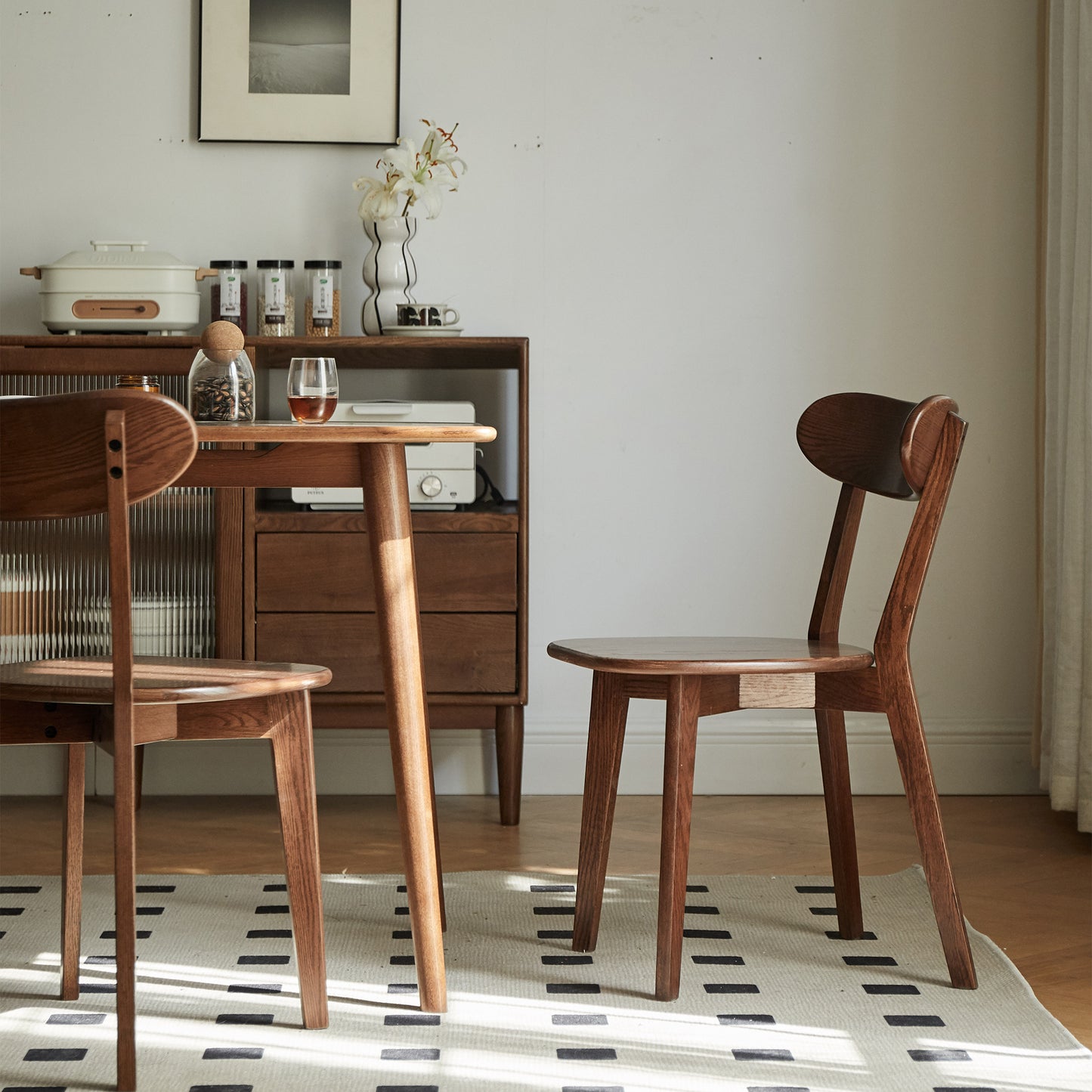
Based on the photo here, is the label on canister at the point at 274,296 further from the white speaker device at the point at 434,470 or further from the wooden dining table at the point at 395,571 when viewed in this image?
the wooden dining table at the point at 395,571

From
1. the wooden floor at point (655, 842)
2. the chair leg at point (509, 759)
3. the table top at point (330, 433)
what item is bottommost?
the wooden floor at point (655, 842)

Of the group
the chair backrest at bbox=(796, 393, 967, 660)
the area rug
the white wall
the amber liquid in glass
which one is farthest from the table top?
the white wall

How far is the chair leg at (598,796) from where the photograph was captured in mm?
1878

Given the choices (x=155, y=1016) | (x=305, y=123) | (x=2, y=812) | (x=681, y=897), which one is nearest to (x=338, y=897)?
(x=155, y=1016)

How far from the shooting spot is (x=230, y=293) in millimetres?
2975

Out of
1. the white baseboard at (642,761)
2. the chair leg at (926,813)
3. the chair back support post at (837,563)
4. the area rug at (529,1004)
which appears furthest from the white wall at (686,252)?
the chair leg at (926,813)

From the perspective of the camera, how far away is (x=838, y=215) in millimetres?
3176

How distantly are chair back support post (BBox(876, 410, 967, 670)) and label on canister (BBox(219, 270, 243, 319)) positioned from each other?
1.79 m

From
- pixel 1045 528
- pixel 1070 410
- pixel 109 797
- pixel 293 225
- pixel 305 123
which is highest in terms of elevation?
pixel 305 123

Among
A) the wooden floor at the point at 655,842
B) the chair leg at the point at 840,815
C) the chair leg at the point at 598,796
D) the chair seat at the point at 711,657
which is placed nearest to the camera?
the chair seat at the point at 711,657

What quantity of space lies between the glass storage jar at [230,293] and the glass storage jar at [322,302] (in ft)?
0.51

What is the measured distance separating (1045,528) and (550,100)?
1580 millimetres

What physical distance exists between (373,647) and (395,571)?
117 cm

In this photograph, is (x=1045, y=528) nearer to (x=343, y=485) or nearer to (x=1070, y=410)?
(x=1070, y=410)
